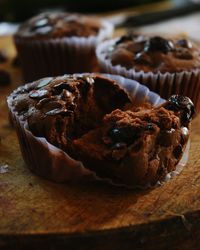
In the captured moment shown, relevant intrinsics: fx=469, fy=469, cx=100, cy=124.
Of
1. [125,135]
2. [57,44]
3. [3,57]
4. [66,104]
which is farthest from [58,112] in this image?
[3,57]

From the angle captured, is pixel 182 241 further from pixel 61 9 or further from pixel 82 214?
pixel 61 9

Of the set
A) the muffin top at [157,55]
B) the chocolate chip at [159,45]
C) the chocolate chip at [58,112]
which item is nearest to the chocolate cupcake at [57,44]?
the muffin top at [157,55]

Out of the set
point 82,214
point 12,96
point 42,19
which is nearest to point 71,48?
point 42,19

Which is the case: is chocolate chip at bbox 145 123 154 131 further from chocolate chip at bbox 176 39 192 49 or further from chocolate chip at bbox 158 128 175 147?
chocolate chip at bbox 176 39 192 49

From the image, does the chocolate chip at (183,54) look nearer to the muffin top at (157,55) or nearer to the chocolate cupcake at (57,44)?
the muffin top at (157,55)

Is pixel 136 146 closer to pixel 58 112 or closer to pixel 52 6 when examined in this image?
pixel 58 112

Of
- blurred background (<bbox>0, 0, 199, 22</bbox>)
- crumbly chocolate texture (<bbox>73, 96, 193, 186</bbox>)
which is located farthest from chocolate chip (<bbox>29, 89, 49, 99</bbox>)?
blurred background (<bbox>0, 0, 199, 22</bbox>)
